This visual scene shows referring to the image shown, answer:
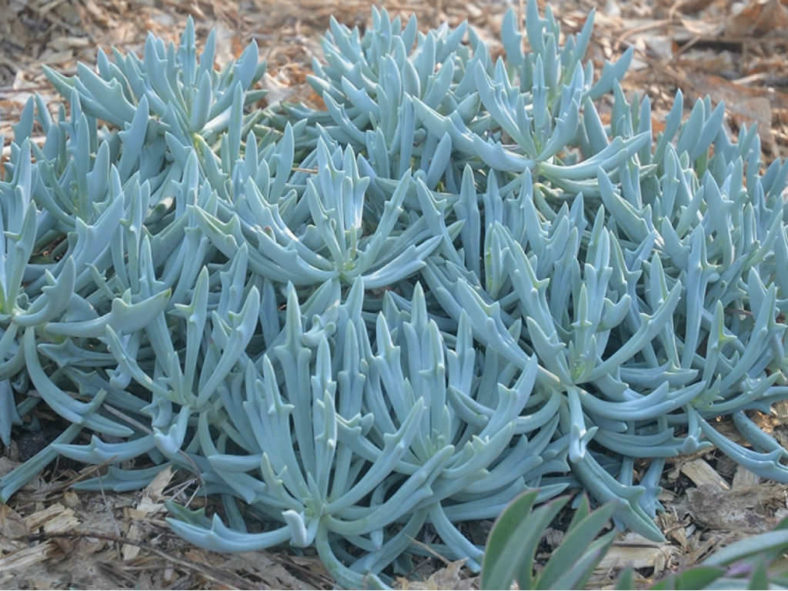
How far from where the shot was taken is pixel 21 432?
92.6 inches

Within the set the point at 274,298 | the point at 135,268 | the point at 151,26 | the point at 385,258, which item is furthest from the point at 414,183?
the point at 151,26

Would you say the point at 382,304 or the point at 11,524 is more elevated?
the point at 382,304

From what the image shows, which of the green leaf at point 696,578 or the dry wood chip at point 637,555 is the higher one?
the green leaf at point 696,578

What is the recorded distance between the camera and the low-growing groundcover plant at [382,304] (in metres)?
2.02

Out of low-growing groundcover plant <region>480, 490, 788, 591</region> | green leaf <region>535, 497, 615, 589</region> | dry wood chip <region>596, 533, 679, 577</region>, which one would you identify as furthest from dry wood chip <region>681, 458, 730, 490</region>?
green leaf <region>535, 497, 615, 589</region>

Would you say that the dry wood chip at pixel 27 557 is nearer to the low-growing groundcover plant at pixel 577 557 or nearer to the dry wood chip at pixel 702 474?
the low-growing groundcover plant at pixel 577 557

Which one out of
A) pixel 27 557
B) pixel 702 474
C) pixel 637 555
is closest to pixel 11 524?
pixel 27 557

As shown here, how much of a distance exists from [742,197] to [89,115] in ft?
5.27

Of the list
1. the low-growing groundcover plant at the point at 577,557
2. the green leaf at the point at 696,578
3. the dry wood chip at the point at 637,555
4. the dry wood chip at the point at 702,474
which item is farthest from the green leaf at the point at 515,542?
the dry wood chip at the point at 702,474

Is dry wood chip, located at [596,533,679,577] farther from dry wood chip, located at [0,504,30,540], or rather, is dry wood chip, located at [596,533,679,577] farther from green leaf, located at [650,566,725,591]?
dry wood chip, located at [0,504,30,540]

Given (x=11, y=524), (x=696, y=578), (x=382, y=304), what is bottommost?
A: (x=11, y=524)

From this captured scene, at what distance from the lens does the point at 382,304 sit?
234cm

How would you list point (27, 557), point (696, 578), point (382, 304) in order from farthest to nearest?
1. point (382, 304)
2. point (27, 557)
3. point (696, 578)

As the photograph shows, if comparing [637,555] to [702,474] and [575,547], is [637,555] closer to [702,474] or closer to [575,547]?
[702,474]
